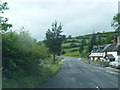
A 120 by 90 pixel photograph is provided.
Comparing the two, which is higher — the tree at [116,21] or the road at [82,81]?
the tree at [116,21]

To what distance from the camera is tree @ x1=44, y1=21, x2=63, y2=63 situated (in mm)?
31016

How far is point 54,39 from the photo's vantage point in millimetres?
31078

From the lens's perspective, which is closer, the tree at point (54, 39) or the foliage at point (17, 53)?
the foliage at point (17, 53)

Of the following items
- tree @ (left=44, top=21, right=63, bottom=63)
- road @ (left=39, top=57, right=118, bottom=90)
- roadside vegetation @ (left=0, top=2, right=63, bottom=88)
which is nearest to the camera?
roadside vegetation @ (left=0, top=2, right=63, bottom=88)

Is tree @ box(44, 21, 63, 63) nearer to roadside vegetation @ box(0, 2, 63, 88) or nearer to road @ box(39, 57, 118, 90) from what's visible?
road @ box(39, 57, 118, 90)

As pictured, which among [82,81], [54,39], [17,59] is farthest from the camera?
[54,39]

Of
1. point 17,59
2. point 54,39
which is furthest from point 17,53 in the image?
point 54,39

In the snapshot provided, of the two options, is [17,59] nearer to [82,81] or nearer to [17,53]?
[17,53]

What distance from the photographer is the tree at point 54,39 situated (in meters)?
31.0

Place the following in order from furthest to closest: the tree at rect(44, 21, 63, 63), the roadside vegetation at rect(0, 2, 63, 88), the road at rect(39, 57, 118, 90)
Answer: the tree at rect(44, 21, 63, 63)
the road at rect(39, 57, 118, 90)
the roadside vegetation at rect(0, 2, 63, 88)

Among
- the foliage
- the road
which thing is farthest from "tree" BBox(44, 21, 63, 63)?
the foliage

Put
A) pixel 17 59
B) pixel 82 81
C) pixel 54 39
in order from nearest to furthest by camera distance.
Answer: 1. pixel 17 59
2. pixel 82 81
3. pixel 54 39

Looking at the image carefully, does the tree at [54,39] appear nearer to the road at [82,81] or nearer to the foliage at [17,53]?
the road at [82,81]

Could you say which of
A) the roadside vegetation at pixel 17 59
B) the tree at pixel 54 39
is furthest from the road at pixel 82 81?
the tree at pixel 54 39
